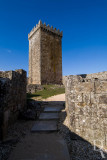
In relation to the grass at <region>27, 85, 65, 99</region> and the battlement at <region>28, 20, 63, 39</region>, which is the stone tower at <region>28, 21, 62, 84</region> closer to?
the battlement at <region>28, 20, 63, 39</region>

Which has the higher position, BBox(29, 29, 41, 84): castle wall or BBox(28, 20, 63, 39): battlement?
BBox(28, 20, 63, 39): battlement

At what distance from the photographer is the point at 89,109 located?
12.3 ft

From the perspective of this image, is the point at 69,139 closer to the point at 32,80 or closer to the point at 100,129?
the point at 100,129

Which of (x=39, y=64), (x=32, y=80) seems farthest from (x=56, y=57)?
(x=32, y=80)

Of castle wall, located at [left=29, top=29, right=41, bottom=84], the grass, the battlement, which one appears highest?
the battlement

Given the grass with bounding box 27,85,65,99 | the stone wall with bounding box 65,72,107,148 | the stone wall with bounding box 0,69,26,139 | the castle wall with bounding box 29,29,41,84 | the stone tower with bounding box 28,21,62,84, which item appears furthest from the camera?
the castle wall with bounding box 29,29,41,84

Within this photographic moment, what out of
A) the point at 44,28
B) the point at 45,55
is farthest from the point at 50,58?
the point at 44,28

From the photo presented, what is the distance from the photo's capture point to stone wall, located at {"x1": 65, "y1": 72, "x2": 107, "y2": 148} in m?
3.61

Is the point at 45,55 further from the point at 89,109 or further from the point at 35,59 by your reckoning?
the point at 89,109

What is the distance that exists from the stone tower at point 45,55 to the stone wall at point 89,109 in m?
14.9

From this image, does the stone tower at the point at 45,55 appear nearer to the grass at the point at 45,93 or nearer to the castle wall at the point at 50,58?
the castle wall at the point at 50,58

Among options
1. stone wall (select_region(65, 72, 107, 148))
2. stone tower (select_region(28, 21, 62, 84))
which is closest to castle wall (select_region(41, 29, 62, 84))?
stone tower (select_region(28, 21, 62, 84))

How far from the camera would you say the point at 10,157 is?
291cm

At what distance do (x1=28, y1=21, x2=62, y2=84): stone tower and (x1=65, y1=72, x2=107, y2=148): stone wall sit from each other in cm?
1488
